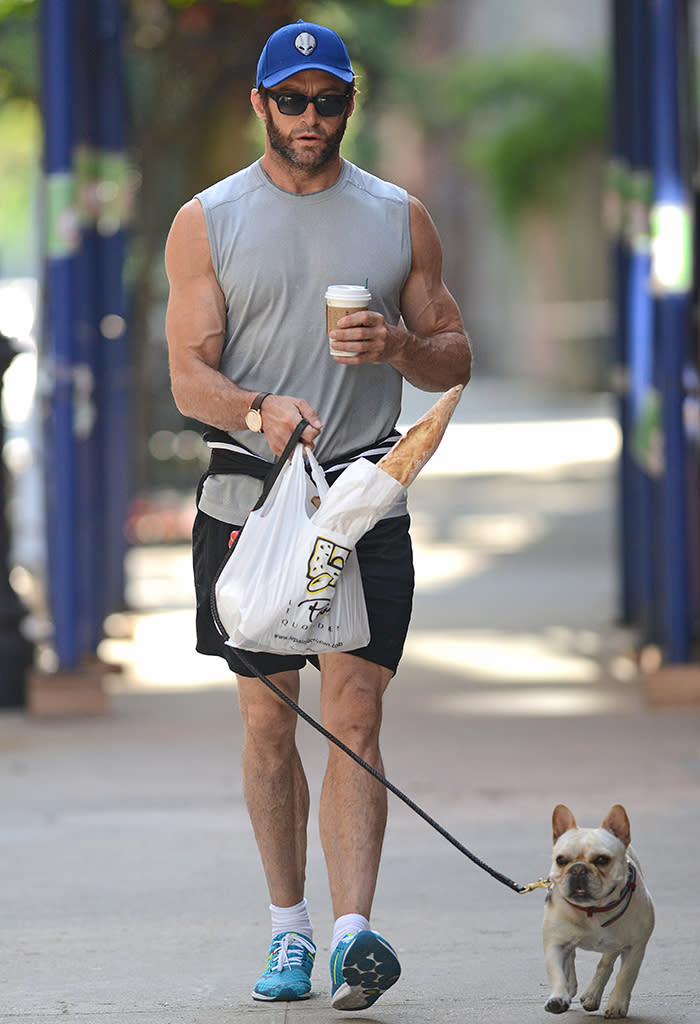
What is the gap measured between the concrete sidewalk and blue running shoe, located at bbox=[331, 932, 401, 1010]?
181mm

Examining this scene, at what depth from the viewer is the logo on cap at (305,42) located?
4.05m

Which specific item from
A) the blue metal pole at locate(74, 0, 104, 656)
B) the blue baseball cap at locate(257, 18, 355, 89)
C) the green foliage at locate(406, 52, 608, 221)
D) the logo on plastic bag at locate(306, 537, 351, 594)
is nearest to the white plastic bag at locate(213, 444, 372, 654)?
the logo on plastic bag at locate(306, 537, 351, 594)

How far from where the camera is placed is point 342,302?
12.8 ft

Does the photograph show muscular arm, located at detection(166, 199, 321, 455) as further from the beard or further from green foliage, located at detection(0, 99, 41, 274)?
green foliage, located at detection(0, 99, 41, 274)

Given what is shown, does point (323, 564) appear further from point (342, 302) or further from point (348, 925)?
point (348, 925)

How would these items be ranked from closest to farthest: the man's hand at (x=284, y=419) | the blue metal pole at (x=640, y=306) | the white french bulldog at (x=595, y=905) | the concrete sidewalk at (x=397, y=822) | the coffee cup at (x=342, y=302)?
the white french bulldog at (x=595, y=905), the coffee cup at (x=342, y=302), the man's hand at (x=284, y=419), the concrete sidewalk at (x=397, y=822), the blue metal pole at (x=640, y=306)

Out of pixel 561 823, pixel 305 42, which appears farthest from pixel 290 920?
pixel 305 42

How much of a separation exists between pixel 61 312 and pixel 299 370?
12.8 ft

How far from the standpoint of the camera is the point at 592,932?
388cm

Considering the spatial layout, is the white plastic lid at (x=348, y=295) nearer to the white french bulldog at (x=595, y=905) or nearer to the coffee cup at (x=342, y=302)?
the coffee cup at (x=342, y=302)

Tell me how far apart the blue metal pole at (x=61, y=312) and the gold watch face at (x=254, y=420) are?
3.98 m

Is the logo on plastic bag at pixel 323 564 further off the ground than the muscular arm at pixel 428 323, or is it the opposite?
the muscular arm at pixel 428 323

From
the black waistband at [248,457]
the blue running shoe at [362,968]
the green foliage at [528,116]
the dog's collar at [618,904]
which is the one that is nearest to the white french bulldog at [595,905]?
the dog's collar at [618,904]

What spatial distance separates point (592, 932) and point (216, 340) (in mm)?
1525
